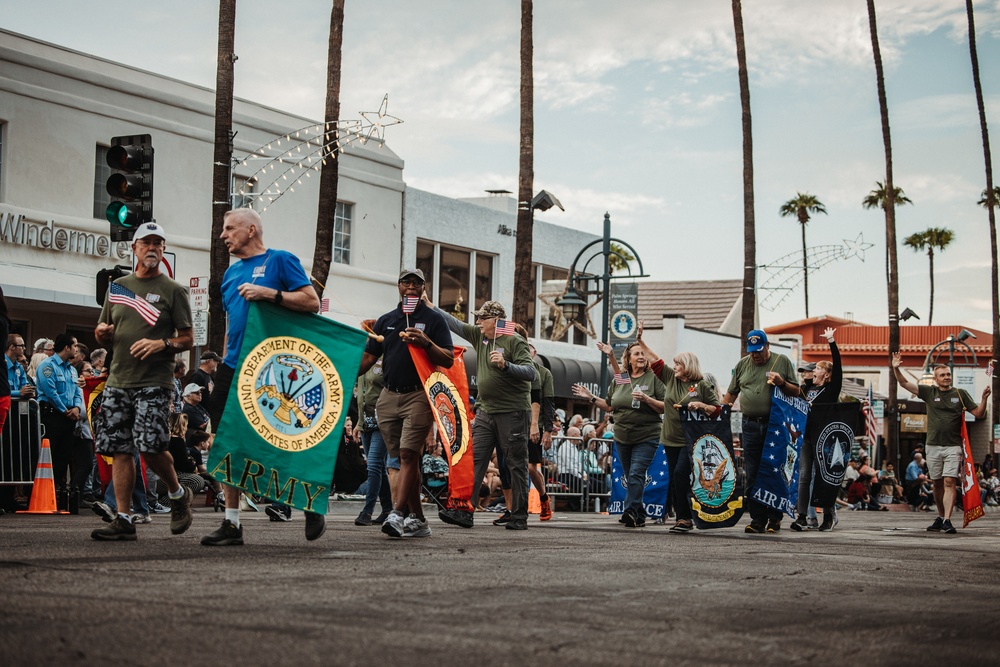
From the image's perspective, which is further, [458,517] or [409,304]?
[458,517]

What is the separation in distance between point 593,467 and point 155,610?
56.4ft

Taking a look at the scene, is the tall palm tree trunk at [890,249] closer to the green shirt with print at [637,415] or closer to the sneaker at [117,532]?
the green shirt with print at [637,415]

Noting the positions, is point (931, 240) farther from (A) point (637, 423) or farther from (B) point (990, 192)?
(A) point (637, 423)

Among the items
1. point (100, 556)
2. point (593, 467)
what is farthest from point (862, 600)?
point (593, 467)

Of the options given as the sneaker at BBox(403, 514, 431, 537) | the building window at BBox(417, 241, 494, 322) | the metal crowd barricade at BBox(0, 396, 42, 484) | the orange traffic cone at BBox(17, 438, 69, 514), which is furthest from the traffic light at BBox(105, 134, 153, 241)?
the building window at BBox(417, 241, 494, 322)

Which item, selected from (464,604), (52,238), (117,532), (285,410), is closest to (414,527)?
(285,410)

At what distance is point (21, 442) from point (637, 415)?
6.48 meters

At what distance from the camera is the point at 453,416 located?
34.7 ft

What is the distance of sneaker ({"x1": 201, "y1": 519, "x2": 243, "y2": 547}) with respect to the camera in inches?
313

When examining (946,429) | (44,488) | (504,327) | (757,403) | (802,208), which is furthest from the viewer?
(802,208)

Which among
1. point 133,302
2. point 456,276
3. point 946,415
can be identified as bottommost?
point 946,415

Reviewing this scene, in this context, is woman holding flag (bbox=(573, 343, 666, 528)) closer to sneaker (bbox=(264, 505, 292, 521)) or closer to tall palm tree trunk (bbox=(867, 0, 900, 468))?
sneaker (bbox=(264, 505, 292, 521))

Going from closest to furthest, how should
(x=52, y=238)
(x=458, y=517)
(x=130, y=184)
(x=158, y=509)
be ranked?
(x=458, y=517) < (x=130, y=184) < (x=158, y=509) < (x=52, y=238)

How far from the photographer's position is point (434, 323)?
32.8 feet
